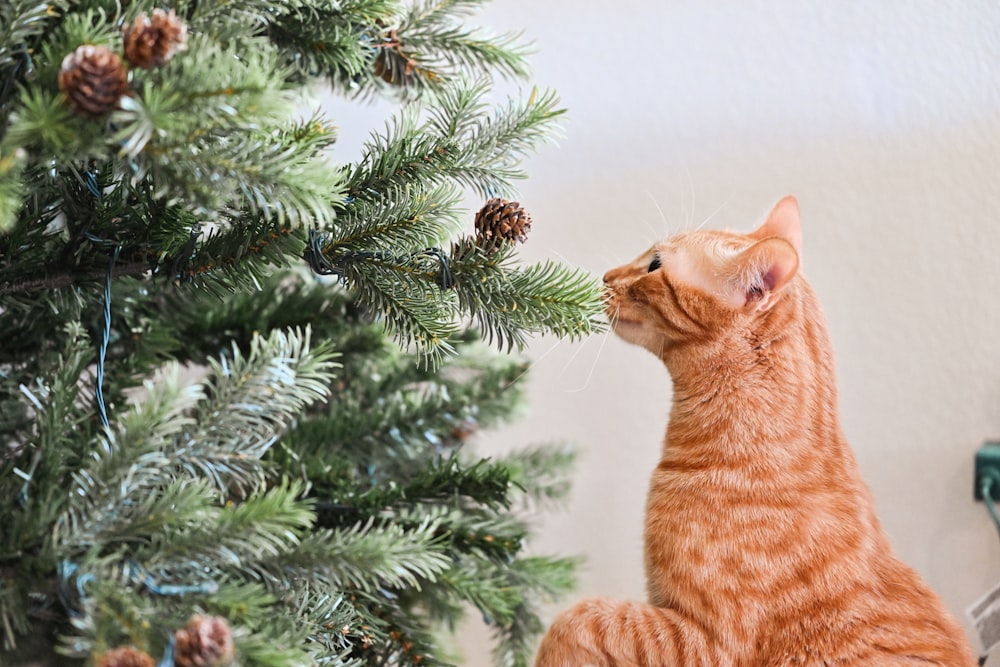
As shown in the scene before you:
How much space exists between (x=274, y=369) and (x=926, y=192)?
0.82 metres

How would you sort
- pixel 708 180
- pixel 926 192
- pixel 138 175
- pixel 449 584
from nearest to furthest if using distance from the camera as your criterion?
pixel 138 175 → pixel 449 584 → pixel 926 192 → pixel 708 180

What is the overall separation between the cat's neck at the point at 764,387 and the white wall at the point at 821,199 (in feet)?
0.83

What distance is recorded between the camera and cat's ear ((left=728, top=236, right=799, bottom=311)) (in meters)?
0.62

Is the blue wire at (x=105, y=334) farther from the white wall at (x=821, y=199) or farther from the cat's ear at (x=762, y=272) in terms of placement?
the white wall at (x=821, y=199)

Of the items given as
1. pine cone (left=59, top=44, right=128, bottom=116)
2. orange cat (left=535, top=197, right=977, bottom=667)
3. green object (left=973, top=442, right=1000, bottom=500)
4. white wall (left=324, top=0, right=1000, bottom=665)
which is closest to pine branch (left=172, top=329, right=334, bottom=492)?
pine cone (left=59, top=44, right=128, bottom=116)

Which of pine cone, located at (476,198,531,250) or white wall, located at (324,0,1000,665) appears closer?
pine cone, located at (476,198,531,250)

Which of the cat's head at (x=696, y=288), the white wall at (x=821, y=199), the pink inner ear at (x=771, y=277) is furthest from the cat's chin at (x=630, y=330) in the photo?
the white wall at (x=821, y=199)

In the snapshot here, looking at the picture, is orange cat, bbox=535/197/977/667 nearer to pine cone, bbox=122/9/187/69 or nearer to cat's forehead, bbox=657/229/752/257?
cat's forehead, bbox=657/229/752/257

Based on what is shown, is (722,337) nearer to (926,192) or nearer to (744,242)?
(744,242)

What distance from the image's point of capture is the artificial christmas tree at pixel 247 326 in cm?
34

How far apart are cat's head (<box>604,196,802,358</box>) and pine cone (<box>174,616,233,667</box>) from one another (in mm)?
412

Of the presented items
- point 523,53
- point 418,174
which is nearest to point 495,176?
point 418,174

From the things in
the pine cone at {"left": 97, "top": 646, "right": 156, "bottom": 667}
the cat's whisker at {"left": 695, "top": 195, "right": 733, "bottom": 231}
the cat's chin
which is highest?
the cat's whisker at {"left": 695, "top": 195, "right": 733, "bottom": 231}

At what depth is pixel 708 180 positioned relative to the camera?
103 centimetres
